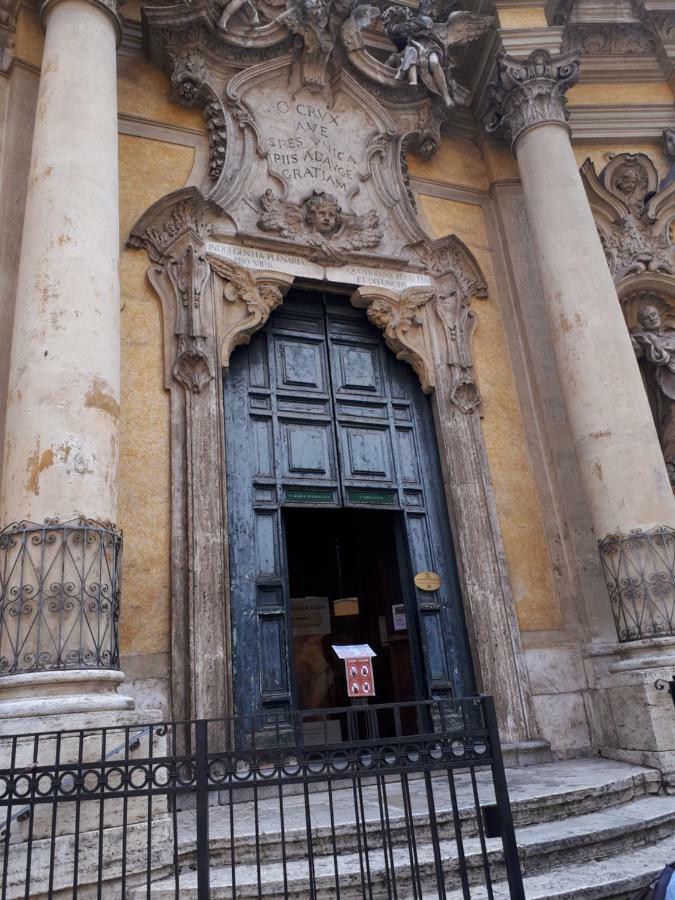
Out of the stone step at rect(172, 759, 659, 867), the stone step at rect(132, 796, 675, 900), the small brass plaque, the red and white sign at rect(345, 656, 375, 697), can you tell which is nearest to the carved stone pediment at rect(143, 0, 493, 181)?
the small brass plaque

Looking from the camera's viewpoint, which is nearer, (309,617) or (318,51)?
(318,51)

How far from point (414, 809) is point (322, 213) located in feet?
19.6

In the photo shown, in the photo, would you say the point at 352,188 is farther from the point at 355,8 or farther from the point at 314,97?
the point at 355,8

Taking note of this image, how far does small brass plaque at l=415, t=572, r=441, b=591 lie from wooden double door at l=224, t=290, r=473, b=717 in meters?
0.05

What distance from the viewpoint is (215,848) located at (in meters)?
4.07

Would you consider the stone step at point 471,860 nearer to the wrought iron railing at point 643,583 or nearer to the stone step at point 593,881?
the stone step at point 593,881

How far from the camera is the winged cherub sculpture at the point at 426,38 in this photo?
351 inches

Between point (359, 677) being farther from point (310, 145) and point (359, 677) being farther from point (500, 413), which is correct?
point (310, 145)

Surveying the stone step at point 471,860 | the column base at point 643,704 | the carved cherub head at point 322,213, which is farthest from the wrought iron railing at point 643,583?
the carved cherub head at point 322,213

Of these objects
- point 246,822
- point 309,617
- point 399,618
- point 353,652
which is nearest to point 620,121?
point 399,618

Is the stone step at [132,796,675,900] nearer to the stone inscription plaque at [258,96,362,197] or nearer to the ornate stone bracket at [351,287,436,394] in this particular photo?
the ornate stone bracket at [351,287,436,394]

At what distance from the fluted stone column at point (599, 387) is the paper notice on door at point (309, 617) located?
5147 mm

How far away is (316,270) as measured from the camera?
8.15 meters

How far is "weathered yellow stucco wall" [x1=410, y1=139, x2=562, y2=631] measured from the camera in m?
7.82
